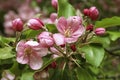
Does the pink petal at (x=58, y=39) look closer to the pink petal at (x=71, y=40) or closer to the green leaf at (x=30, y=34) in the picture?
the pink petal at (x=71, y=40)

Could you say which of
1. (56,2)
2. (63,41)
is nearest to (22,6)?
(56,2)

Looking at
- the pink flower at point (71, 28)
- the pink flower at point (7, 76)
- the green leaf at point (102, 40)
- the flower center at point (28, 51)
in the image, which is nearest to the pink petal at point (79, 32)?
the pink flower at point (71, 28)

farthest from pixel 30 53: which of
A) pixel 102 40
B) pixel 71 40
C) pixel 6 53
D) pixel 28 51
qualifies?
pixel 102 40

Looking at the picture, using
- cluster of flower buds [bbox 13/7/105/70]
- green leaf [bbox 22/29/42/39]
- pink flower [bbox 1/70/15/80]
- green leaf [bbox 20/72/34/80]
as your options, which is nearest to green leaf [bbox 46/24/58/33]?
cluster of flower buds [bbox 13/7/105/70]

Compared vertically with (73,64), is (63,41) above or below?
above

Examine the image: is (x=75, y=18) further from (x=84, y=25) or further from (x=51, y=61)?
(x=51, y=61)

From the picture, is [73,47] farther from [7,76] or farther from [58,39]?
[7,76]
